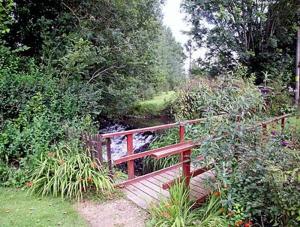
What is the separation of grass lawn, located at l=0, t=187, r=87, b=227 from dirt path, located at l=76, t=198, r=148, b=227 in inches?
5.0

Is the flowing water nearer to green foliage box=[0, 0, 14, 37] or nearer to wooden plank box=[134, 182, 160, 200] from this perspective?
wooden plank box=[134, 182, 160, 200]

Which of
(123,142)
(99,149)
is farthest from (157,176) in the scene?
(123,142)

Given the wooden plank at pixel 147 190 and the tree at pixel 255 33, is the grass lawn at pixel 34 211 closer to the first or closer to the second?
the wooden plank at pixel 147 190

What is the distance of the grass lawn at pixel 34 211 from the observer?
3.15 meters

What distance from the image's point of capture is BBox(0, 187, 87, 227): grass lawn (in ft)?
10.3

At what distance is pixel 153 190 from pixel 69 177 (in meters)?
1.21

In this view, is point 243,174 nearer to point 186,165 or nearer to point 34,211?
point 186,165

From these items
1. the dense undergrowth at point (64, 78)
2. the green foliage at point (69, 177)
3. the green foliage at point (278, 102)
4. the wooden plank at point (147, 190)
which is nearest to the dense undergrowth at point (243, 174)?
the wooden plank at point (147, 190)

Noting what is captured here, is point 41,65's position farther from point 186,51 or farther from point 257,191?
point 186,51

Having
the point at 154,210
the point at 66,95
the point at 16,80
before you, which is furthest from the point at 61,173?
the point at 16,80

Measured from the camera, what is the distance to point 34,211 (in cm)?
338

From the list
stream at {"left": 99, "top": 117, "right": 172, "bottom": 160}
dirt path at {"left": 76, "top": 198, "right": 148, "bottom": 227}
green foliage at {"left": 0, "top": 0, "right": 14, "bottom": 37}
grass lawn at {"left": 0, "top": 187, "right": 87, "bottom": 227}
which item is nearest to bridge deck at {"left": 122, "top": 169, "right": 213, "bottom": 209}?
dirt path at {"left": 76, "top": 198, "right": 148, "bottom": 227}

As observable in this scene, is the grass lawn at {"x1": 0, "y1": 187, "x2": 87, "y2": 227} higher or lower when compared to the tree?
lower

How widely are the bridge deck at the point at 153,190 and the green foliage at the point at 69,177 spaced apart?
368 millimetres
